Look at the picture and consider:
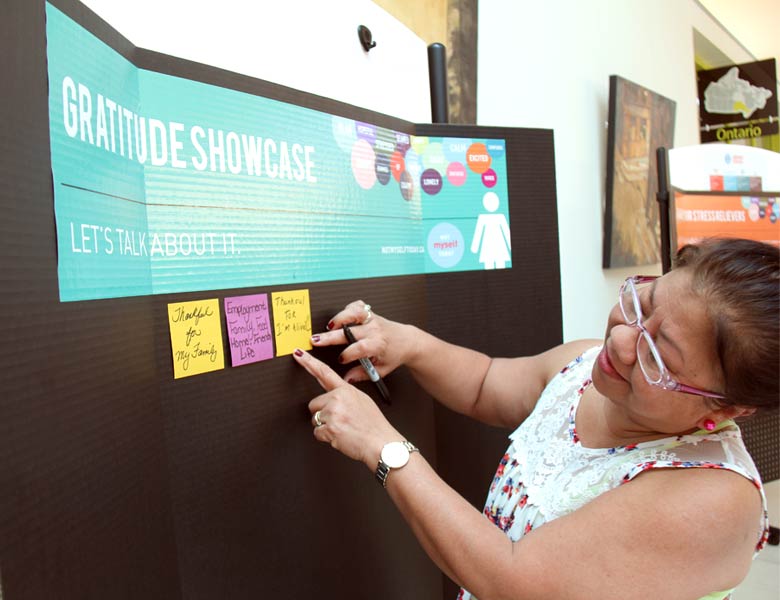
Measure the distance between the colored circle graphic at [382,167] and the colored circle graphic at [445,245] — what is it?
188 millimetres

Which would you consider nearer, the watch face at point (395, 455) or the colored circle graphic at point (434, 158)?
the watch face at point (395, 455)

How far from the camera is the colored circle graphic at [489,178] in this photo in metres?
1.47

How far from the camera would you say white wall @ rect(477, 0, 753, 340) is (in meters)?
2.77

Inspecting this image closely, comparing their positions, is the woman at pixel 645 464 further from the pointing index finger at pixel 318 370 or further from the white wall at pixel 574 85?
the white wall at pixel 574 85

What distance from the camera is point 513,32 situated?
284 centimetres

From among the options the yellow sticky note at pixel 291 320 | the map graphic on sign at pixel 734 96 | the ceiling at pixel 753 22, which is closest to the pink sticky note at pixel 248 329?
the yellow sticky note at pixel 291 320

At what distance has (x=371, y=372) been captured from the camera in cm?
117

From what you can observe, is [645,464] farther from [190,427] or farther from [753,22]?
[753,22]

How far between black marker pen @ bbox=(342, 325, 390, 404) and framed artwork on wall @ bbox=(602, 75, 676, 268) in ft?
9.25

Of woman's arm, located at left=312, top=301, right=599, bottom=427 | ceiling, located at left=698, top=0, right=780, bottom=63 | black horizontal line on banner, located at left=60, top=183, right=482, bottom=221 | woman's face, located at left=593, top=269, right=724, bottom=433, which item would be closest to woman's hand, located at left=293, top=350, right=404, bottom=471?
woman's arm, located at left=312, top=301, right=599, bottom=427

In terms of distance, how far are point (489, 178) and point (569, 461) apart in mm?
721

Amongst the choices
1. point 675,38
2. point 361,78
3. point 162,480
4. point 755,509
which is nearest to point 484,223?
point 361,78

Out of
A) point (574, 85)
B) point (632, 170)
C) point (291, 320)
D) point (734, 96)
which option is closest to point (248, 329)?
point (291, 320)

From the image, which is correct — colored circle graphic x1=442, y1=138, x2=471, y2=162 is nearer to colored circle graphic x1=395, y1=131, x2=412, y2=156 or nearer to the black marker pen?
colored circle graphic x1=395, y1=131, x2=412, y2=156
